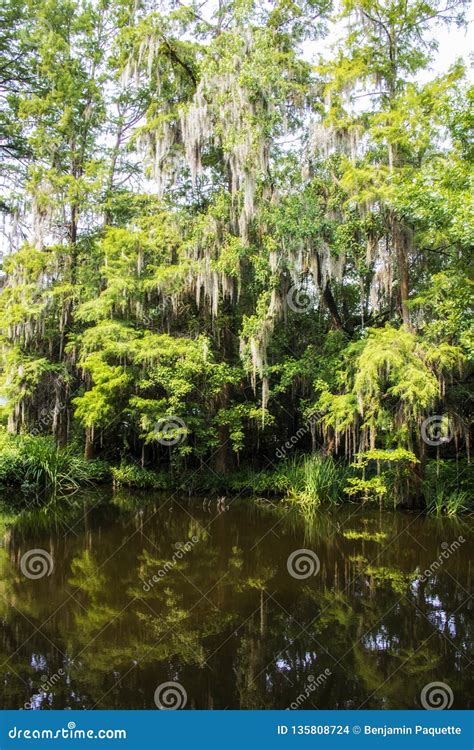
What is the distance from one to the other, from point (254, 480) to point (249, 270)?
15.8 feet

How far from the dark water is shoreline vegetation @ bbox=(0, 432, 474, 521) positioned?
186 centimetres

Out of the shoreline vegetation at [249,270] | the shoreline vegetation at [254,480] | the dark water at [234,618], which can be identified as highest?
the shoreline vegetation at [249,270]

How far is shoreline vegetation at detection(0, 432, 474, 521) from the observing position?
10.1m

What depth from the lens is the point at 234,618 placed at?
15.8ft

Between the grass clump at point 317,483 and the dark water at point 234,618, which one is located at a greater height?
the grass clump at point 317,483

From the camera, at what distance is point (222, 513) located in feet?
32.6

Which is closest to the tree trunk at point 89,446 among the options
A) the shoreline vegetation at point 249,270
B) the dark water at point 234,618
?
the shoreline vegetation at point 249,270

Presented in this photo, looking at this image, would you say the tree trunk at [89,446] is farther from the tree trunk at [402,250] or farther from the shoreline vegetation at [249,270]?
the tree trunk at [402,250]

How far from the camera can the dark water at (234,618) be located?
A: 3592 mm

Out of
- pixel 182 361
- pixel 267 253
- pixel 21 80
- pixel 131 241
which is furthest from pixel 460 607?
pixel 21 80

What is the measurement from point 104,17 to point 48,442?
12821 millimetres

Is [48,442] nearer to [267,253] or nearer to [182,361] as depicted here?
[182,361]

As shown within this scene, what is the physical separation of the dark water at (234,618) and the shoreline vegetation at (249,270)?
9.75 feet

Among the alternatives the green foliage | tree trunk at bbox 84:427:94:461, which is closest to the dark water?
the green foliage
